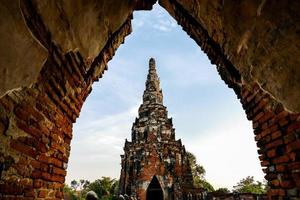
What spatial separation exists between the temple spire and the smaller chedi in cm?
198

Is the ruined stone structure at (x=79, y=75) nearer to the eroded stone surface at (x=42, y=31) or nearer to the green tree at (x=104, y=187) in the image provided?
the eroded stone surface at (x=42, y=31)

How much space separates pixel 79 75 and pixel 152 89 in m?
22.3

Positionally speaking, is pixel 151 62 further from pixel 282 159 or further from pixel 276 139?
pixel 282 159

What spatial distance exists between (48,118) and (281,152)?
2.73 m

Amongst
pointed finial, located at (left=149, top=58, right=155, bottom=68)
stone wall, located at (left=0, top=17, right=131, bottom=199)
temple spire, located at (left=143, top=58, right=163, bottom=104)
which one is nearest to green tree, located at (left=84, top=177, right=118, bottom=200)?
temple spire, located at (left=143, top=58, right=163, bottom=104)

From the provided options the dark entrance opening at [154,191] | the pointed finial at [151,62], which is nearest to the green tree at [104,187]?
the dark entrance opening at [154,191]

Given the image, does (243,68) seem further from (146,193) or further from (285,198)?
(146,193)

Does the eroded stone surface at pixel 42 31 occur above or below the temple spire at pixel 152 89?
below

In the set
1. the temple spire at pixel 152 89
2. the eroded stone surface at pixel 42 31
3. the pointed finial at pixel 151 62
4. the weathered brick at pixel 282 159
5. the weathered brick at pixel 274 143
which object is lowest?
the weathered brick at pixel 282 159

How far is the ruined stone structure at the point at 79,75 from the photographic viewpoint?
6.23 feet

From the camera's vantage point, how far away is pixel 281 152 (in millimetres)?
2697

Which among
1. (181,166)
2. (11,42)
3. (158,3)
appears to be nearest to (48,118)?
(11,42)

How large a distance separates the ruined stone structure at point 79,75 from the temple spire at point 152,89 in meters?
20.8

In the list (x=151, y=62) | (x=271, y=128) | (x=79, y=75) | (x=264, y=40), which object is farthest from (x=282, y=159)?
(x=151, y=62)
